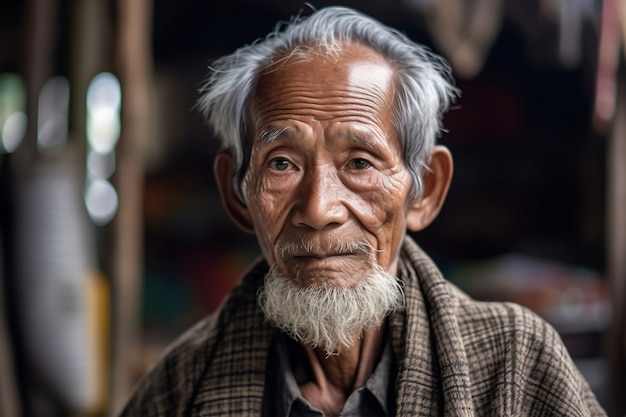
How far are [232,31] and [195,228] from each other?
1.25m

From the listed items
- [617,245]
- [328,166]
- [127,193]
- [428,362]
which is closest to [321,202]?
[328,166]

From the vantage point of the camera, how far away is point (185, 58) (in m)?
4.66

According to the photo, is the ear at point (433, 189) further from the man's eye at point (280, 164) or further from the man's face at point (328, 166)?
the man's eye at point (280, 164)

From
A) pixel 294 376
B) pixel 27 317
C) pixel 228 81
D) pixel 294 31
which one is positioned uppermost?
pixel 294 31

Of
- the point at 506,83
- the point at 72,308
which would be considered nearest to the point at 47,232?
the point at 72,308

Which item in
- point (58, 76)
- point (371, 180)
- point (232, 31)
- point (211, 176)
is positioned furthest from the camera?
point (211, 176)

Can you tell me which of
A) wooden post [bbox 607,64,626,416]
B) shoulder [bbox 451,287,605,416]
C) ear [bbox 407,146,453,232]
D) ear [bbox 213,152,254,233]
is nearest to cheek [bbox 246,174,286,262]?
ear [bbox 213,152,254,233]

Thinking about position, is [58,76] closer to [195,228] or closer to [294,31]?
[195,228]

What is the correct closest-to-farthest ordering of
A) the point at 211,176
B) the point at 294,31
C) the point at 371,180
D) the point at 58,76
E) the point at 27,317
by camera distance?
the point at 371,180 < the point at 294,31 < the point at 27,317 < the point at 58,76 < the point at 211,176

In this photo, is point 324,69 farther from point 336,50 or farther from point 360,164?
point 360,164

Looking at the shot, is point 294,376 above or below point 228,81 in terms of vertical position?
below

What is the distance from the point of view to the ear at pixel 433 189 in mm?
1791

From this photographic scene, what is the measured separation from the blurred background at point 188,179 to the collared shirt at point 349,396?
2.93 feet

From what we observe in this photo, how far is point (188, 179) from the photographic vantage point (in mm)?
4797
